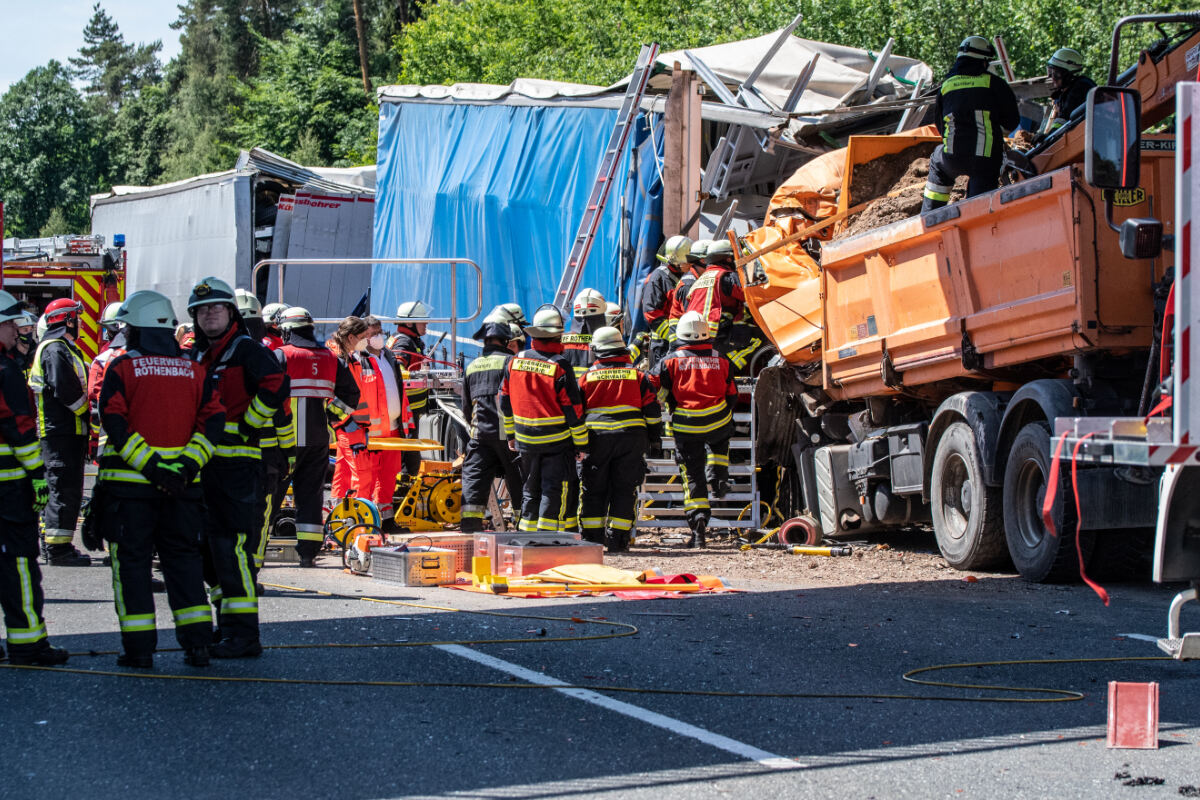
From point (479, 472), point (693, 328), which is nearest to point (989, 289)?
point (693, 328)

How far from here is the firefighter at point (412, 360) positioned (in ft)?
46.4

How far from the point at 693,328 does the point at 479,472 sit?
2.10m

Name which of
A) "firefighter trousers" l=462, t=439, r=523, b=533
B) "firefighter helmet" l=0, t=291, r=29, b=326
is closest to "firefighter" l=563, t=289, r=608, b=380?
"firefighter trousers" l=462, t=439, r=523, b=533

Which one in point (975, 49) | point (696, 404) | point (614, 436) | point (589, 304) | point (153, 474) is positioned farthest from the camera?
point (589, 304)

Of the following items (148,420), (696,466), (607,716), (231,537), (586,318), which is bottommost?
(607,716)

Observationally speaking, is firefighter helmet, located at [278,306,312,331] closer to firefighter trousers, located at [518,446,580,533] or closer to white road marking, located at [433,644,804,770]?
firefighter trousers, located at [518,446,580,533]

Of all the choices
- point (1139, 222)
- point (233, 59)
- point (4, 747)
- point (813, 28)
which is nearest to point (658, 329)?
point (1139, 222)

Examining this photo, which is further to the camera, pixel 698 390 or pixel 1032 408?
pixel 698 390

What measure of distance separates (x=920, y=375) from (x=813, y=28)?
63.8ft

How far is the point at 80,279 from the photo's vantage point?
21.2 metres

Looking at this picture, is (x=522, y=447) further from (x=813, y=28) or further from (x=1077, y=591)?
(x=813, y=28)

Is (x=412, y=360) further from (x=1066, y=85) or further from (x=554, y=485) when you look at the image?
(x=1066, y=85)

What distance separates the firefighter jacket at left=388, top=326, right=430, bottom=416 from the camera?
48.2ft

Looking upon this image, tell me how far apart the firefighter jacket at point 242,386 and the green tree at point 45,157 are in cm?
5921
